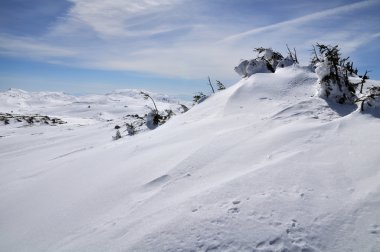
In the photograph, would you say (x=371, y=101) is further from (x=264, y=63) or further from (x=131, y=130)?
(x=131, y=130)

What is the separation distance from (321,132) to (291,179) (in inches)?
36.1

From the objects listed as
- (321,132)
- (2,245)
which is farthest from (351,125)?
(2,245)

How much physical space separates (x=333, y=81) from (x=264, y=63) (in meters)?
1.83

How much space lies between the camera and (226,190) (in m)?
2.30

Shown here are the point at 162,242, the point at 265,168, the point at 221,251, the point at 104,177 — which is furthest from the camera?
the point at 104,177

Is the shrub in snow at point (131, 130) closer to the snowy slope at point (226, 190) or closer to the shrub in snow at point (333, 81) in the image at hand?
the snowy slope at point (226, 190)

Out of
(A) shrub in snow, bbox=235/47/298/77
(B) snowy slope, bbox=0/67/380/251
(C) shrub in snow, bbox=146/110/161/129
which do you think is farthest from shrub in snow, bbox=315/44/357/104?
(C) shrub in snow, bbox=146/110/161/129

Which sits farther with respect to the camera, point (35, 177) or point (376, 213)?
point (35, 177)

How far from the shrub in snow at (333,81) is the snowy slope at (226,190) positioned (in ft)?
0.49

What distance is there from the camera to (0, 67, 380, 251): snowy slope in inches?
72.8

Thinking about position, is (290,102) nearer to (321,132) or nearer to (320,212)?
(321,132)

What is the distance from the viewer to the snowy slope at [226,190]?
72.8 inches

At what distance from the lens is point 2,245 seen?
2340 mm

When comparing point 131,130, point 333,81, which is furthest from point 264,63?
point 131,130
